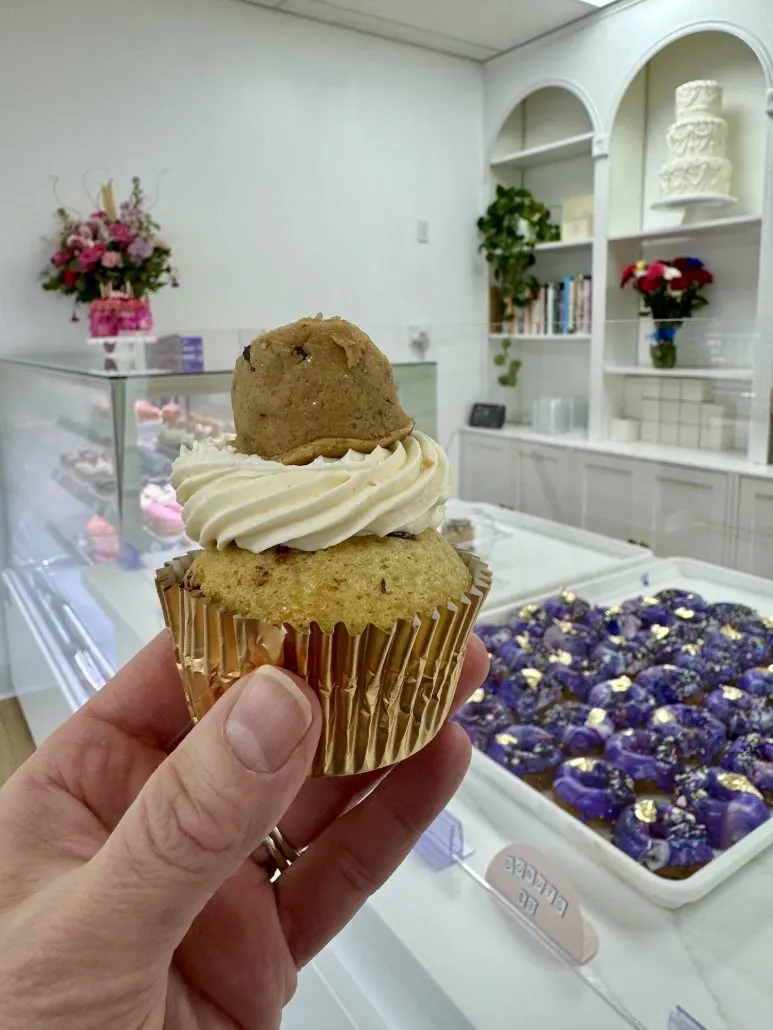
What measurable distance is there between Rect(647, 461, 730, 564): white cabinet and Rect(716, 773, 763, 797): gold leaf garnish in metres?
1.15

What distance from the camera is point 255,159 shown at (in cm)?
445

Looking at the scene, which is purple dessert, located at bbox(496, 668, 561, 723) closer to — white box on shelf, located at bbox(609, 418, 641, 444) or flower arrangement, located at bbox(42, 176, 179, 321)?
white box on shelf, located at bbox(609, 418, 641, 444)

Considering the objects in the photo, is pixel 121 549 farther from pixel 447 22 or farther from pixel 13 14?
pixel 447 22

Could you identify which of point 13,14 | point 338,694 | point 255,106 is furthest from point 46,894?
point 255,106

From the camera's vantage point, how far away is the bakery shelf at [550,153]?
15.7 ft

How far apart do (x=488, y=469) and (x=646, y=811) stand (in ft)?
8.42

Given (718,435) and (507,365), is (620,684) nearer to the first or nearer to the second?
(718,435)

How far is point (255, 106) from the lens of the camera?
4.41m

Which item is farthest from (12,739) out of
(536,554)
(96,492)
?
(536,554)

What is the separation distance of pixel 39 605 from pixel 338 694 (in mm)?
→ 2580

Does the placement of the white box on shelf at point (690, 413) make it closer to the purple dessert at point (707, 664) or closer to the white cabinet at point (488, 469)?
the white cabinet at point (488, 469)

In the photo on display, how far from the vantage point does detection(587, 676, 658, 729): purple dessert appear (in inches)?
59.7

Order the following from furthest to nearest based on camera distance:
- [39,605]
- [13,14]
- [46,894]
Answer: [13,14]
[39,605]
[46,894]

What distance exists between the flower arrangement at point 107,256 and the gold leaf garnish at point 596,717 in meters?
2.99
